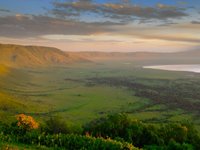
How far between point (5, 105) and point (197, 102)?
4090 inches

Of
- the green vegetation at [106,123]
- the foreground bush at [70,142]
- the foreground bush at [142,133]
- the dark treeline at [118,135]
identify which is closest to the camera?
the foreground bush at [70,142]

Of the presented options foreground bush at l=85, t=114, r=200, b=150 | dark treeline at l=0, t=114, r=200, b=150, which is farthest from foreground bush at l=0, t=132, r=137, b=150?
foreground bush at l=85, t=114, r=200, b=150

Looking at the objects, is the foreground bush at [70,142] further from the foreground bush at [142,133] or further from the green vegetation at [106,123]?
the foreground bush at [142,133]

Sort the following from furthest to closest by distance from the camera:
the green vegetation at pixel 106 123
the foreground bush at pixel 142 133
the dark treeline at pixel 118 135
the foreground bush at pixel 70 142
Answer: the foreground bush at pixel 142 133 → the green vegetation at pixel 106 123 → the dark treeline at pixel 118 135 → the foreground bush at pixel 70 142

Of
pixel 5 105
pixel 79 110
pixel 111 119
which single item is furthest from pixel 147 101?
pixel 111 119

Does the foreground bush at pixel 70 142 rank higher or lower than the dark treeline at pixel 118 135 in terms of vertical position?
higher

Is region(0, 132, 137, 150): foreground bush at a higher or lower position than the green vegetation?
higher

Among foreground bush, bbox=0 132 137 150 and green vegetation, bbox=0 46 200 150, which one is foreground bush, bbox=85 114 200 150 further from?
foreground bush, bbox=0 132 137 150

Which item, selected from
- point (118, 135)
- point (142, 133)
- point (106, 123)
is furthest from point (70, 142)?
point (106, 123)

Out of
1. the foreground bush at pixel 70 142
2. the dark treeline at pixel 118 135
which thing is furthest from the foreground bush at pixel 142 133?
the foreground bush at pixel 70 142

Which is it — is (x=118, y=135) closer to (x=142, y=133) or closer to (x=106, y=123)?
(x=106, y=123)

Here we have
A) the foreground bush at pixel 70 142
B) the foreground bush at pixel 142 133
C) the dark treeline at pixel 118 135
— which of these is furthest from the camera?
the foreground bush at pixel 142 133

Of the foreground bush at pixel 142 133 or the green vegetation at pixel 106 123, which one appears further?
the foreground bush at pixel 142 133

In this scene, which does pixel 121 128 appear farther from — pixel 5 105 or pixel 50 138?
pixel 5 105
